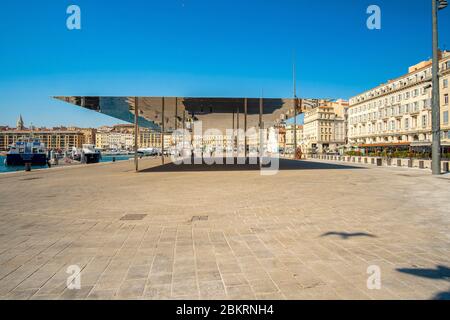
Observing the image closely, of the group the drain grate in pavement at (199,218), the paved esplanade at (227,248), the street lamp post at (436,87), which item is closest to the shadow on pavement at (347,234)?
the paved esplanade at (227,248)

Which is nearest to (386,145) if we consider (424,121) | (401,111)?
(401,111)

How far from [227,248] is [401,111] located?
71824 millimetres

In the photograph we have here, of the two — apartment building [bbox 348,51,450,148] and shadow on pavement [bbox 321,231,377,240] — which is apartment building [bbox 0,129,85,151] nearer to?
apartment building [bbox 348,51,450,148]

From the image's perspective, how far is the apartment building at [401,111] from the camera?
5075cm

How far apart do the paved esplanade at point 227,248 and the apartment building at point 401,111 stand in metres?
46.0

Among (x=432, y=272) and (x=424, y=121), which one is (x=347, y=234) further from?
(x=424, y=121)

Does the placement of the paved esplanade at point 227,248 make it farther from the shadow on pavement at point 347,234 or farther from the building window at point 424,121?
the building window at point 424,121

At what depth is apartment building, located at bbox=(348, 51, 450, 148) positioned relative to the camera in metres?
50.8

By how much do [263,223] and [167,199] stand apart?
4245 mm

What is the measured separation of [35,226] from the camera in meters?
6.24

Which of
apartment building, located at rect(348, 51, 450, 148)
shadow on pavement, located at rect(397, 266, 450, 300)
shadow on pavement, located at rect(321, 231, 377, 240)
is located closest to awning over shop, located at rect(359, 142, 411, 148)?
apartment building, located at rect(348, 51, 450, 148)

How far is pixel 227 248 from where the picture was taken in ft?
15.4
